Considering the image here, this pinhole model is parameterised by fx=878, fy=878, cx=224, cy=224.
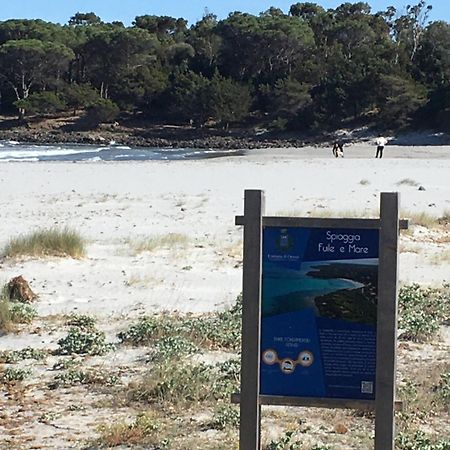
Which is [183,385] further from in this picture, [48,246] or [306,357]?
[48,246]

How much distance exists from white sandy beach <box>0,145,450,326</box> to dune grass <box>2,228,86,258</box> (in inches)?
9.6

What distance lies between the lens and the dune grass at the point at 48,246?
1179cm

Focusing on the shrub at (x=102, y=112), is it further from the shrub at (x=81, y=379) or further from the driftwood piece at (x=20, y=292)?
the shrub at (x=81, y=379)

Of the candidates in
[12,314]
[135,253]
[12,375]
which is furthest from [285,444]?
[135,253]

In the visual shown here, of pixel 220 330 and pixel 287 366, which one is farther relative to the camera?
pixel 220 330

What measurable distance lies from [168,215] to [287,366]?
12.9m

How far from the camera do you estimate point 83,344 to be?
23.6 ft

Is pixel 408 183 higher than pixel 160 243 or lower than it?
higher

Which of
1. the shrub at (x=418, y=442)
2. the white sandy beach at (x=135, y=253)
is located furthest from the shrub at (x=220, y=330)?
the shrub at (x=418, y=442)

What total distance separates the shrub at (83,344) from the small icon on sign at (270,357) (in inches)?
125

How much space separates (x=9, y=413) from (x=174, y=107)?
81902mm

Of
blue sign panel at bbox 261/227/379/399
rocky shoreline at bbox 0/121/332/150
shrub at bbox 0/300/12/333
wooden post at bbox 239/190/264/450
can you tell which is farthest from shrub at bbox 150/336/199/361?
rocky shoreline at bbox 0/121/332/150

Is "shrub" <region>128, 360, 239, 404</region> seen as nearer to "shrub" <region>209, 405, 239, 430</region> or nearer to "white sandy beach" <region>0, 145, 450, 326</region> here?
"shrub" <region>209, 405, 239, 430</region>

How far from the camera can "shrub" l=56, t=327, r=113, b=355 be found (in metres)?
7.13
